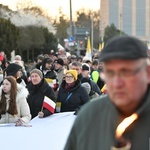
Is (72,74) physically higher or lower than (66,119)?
higher

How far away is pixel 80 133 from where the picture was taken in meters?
2.26

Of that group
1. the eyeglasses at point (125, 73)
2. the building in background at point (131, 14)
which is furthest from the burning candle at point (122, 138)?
the building in background at point (131, 14)

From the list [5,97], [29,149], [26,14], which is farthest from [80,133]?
[26,14]

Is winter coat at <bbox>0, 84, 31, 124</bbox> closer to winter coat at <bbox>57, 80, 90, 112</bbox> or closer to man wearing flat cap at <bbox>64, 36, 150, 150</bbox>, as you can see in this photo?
winter coat at <bbox>57, 80, 90, 112</bbox>

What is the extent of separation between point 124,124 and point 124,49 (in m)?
0.33

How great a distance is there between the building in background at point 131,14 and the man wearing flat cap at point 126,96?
418 ft

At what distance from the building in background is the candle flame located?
12767cm

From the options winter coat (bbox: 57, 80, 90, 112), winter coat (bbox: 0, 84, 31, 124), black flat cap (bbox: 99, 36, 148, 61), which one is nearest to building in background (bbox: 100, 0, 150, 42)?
winter coat (bbox: 57, 80, 90, 112)

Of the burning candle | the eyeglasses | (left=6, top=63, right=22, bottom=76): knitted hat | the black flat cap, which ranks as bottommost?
(left=6, top=63, right=22, bottom=76): knitted hat

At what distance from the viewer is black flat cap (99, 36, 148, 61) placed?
2.05m

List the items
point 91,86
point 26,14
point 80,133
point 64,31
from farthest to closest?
1. point 64,31
2. point 26,14
3. point 91,86
4. point 80,133

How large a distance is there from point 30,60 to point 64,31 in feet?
52.1

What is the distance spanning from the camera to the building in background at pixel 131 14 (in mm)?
130375

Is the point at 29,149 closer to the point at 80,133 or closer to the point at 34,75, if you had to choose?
the point at 34,75
